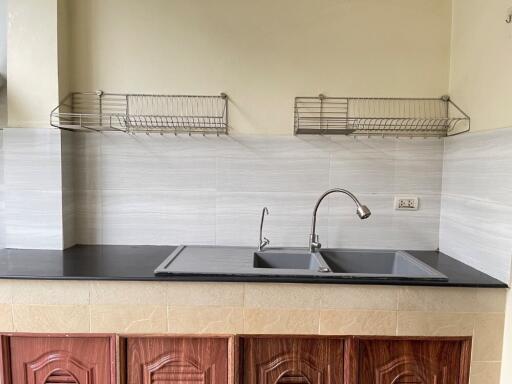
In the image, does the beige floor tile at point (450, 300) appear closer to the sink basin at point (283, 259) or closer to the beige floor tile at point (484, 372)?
the beige floor tile at point (484, 372)

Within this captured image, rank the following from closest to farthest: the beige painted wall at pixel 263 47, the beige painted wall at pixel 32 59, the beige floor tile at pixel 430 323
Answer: the beige floor tile at pixel 430 323
the beige painted wall at pixel 32 59
the beige painted wall at pixel 263 47

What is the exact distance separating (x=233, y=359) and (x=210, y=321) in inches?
6.8

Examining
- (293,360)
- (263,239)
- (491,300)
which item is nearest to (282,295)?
(293,360)

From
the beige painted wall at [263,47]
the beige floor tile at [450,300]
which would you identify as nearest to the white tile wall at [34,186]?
the beige painted wall at [263,47]

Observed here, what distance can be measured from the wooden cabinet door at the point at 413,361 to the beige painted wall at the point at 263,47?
120 centimetres

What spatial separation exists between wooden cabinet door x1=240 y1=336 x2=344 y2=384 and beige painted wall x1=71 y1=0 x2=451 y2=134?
3.82 ft

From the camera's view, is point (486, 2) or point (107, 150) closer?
point (486, 2)

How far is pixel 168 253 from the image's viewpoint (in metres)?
1.73

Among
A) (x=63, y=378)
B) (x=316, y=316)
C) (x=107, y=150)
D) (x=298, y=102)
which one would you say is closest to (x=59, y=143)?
(x=107, y=150)

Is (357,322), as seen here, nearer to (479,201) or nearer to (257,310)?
(257,310)

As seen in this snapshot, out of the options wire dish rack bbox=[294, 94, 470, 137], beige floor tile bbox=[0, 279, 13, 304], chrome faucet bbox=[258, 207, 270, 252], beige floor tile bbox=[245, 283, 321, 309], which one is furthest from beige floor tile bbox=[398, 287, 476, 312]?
beige floor tile bbox=[0, 279, 13, 304]

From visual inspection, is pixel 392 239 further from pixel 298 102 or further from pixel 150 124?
pixel 150 124

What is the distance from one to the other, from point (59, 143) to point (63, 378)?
1070 mm

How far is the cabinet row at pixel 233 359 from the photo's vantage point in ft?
4.44
